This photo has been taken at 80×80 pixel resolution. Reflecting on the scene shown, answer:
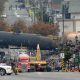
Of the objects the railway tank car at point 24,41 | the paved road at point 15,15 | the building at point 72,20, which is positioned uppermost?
the railway tank car at point 24,41

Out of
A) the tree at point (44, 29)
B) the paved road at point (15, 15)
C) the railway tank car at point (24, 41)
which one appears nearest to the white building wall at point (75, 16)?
the tree at point (44, 29)

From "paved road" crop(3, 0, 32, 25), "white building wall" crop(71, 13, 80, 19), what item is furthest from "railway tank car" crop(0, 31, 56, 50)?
"paved road" crop(3, 0, 32, 25)

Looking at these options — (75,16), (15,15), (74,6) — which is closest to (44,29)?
(75,16)

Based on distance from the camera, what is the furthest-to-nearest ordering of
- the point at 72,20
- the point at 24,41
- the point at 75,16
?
the point at 75,16, the point at 72,20, the point at 24,41

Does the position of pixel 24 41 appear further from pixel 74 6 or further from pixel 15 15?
pixel 15 15

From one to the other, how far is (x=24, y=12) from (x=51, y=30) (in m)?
42.1

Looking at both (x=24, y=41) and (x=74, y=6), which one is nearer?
(x=24, y=41)

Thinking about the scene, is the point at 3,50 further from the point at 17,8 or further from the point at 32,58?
the point at 17,8

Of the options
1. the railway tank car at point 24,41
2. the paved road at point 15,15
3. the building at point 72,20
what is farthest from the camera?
the paved road at point 15,15

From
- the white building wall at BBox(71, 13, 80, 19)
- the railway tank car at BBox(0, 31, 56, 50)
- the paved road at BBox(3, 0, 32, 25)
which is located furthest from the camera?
the paved road at BBox(3, 0, 32, 25)

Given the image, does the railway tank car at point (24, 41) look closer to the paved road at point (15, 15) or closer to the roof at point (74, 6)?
the roof at point (74, 6)

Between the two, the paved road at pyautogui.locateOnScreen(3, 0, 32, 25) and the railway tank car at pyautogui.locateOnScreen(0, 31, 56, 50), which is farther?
the paved road at pyautogui.locateOnScreen(3, 0, 32, 25)

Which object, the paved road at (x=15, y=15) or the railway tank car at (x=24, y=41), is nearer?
the railway tank car at (x=24, y=41)

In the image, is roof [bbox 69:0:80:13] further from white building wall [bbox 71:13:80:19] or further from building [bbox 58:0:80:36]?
white building wall [bbox 71:13:80:19]
